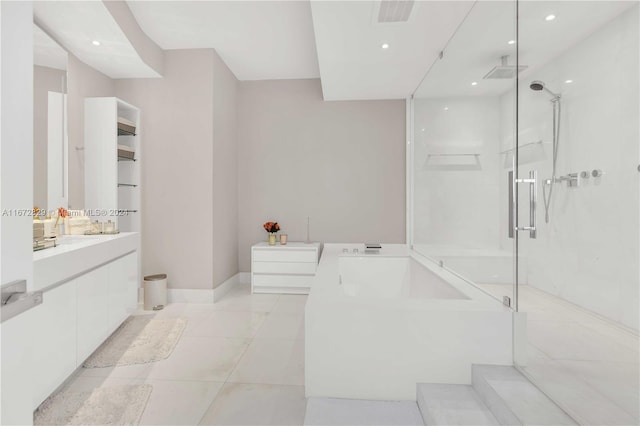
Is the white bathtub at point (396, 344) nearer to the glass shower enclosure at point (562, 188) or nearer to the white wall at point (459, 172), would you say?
the glass shower enclosure at point (562, 188)

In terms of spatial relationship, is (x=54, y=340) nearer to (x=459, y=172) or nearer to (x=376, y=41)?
(x=459, y=172)

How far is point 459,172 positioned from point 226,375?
2135mm

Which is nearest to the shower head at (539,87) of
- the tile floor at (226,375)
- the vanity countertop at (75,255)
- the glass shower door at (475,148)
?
the glass shower door at (475,148)

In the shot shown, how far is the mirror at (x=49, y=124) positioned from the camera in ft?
7.06

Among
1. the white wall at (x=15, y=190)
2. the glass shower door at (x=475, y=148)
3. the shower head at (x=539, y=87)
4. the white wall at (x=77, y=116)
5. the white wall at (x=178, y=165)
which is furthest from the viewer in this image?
the white wall at (x=178, y=165)

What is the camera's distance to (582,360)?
1.21m

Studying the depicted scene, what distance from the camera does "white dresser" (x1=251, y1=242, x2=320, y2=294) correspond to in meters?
3.62

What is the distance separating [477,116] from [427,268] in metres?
1.35

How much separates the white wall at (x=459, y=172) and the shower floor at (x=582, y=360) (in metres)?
0.54

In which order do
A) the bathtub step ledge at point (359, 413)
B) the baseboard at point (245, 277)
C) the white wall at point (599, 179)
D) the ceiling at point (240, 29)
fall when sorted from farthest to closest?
the baseboard at point (245, 277) < the ceiling at point (240, 29) < the bathtub step ledge at point (359, 413) < the white wall at point (599, 179)

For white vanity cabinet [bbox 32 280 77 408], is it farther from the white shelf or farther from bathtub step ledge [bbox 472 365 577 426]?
bathtub step ledge [bbox 472 365 577 426]

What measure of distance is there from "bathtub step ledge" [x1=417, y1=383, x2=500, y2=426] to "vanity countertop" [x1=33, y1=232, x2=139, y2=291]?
183cm

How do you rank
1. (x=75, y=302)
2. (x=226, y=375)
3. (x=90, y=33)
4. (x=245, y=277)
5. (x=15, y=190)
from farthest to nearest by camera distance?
(x=245, y=277) < (x=90, y=33) < (x=226, y=375) < (x=75, y=302) < (x=15, y=190)

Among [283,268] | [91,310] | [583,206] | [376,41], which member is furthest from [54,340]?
[376,41]
